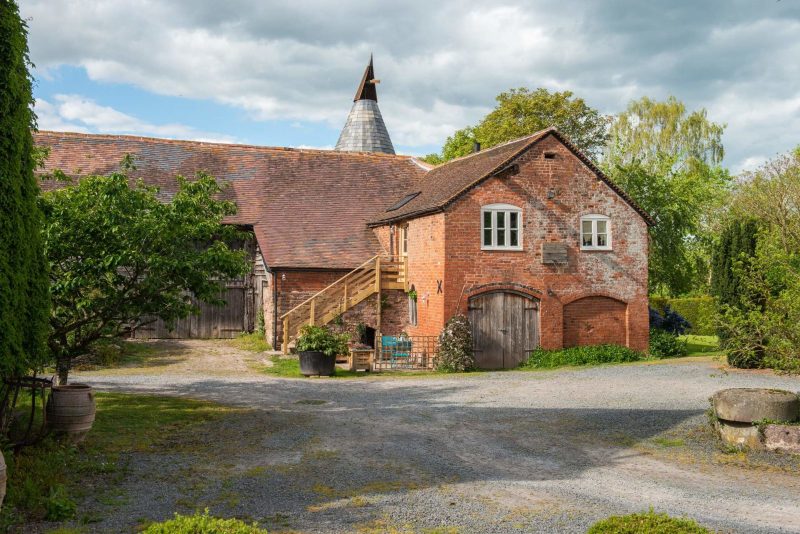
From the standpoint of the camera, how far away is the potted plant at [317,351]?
20.1 m

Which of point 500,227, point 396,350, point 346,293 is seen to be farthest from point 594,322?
point 346,293

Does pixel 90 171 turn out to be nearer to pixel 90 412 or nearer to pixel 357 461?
pixel 90 412

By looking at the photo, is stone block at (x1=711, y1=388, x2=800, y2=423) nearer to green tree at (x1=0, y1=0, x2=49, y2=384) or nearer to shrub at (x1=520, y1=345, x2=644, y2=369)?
green tree at (x1=0, y1=0, x2=49, y2=384)

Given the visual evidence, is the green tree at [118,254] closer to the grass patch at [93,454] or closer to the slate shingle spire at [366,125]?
the grass patch at [93,454]

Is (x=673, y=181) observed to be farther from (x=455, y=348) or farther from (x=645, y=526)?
(x=645, y=526)

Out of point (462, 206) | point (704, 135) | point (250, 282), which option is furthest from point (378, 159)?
point (704, 135)

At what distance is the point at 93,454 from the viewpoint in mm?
10273

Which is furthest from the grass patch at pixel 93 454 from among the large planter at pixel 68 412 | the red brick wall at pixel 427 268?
the red brick wall at pixel 427 268

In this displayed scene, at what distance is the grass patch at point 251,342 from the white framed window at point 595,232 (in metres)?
11.9

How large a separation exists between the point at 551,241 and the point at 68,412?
1678cm

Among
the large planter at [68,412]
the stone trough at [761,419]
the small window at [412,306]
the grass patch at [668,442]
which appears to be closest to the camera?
the large planter at [68,412]

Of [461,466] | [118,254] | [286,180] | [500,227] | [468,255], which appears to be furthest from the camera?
[286,180]

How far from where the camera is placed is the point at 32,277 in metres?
9.73

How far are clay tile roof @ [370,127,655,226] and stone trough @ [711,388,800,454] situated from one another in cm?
1222
